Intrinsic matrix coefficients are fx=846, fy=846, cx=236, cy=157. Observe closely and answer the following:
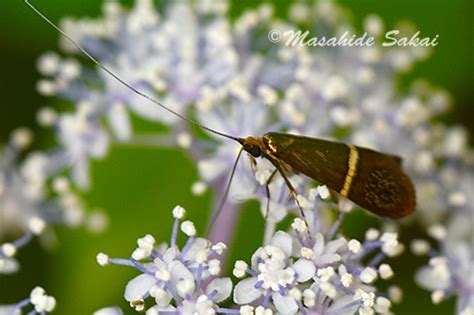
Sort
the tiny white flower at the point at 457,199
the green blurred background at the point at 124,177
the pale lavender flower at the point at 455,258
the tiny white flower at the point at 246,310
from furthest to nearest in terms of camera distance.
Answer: the green blurred background at the point at 124,177 → the tiny white flower at the point at 457,199 → the pale lavender flower at the point at 455,258 → the tiny white flower at the point at 246,310

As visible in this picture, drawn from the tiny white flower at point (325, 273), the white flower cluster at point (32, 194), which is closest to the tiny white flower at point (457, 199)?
the tiny white flower at point (325, 273)

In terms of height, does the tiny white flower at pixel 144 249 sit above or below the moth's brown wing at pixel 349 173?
below

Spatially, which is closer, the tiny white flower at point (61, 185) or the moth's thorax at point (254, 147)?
the moth's thorax at point (254, 147)

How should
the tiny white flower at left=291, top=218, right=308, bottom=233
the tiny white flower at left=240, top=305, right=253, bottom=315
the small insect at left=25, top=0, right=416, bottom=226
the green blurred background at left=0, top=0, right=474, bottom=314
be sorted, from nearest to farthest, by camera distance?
the tiny white flower at left=240, top=305, right=253, bottom=315
the tiny white flower at left=291, top=218, right=308, bottom=233
the small insect at left=25, top=0, right=416, bottom=226
the green blurred background at left=0, top=0, right=474, bottom=314

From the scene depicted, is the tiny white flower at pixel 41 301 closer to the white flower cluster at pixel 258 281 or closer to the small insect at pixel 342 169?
the white flower cluster at pixel 258 281

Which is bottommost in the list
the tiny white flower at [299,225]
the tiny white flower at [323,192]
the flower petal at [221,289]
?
the flower petal at [221,289]

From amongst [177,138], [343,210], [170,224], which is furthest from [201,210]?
[343,210]

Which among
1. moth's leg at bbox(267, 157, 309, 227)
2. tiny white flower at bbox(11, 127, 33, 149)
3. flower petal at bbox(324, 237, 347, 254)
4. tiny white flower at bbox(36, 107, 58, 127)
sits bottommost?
flower petal at bbox(324, 237, 347, 254)

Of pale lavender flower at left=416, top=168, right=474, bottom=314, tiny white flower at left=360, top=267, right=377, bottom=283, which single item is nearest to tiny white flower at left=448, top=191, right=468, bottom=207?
pale lavender flower at left=416, top=168, right=474, bottom=314

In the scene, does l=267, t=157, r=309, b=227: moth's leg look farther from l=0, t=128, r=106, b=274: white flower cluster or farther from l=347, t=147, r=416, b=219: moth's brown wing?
l=0, t=128, r=106, b=274: white flower cluster
